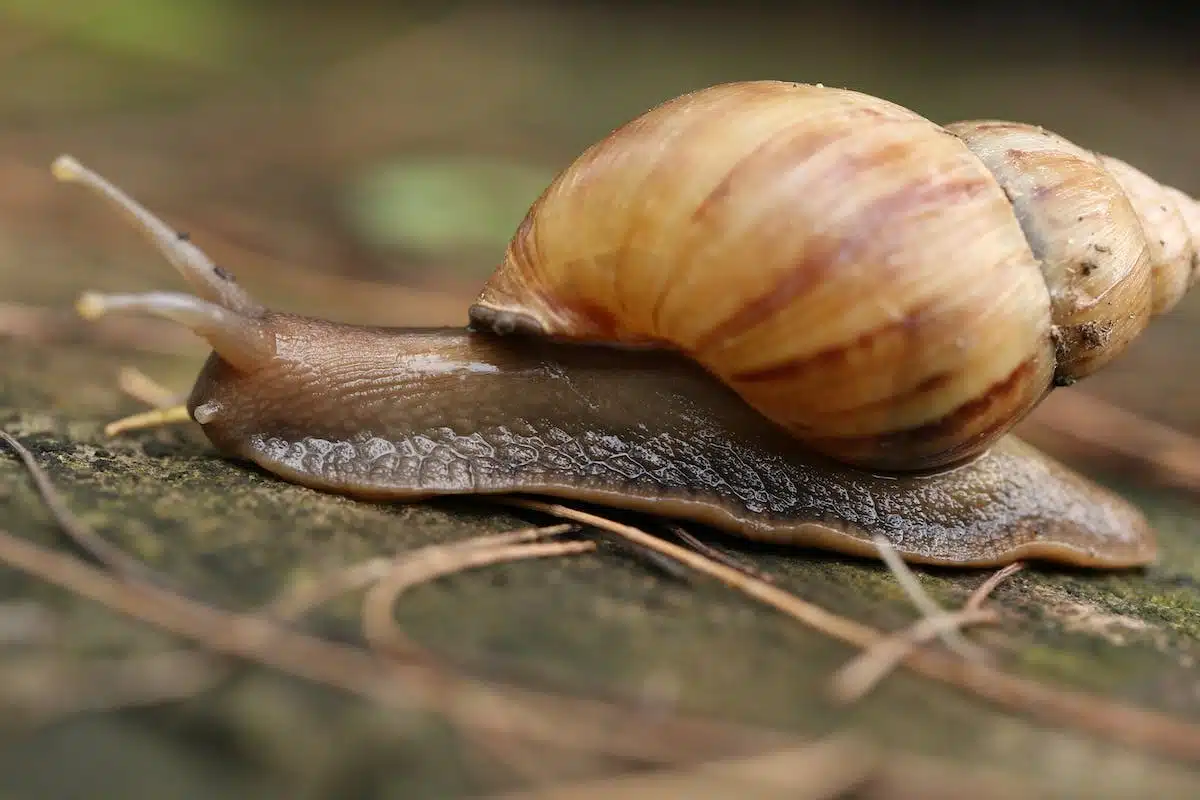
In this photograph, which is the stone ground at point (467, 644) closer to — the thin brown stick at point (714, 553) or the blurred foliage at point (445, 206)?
the thin brown stick at point (714, 553)

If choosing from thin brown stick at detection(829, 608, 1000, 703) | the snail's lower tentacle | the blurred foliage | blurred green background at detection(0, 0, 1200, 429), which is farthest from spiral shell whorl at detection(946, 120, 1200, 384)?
the blurred foliage

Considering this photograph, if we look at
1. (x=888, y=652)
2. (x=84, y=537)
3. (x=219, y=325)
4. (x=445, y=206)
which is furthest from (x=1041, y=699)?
(x=445, y=206)

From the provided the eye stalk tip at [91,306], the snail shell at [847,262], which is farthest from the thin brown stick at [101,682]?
the snail shell at [847,262]

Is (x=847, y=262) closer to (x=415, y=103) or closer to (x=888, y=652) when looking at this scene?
(x=888, y=652)

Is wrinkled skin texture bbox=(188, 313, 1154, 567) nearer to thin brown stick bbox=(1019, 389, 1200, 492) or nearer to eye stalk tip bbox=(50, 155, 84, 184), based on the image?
eye stalk tip bbox=(50, 155, 84, 184)

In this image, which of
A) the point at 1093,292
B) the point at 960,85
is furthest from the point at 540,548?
the point at 960,85

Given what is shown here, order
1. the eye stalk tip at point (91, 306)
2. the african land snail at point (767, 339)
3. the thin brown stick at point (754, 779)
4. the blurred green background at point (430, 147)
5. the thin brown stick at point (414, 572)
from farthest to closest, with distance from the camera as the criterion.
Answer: the african land snail at point (767, 339)
the eye stalk tip at point (91, 306)
the blurred green background at point (430, 147)
the thin brown stick at point (414, 572)
the thin brown stick at point (754, 779)

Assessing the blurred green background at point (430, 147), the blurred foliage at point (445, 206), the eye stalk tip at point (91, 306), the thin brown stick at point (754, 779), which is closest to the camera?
the thin brown stick at point (754, 779)

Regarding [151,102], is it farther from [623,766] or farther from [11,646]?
[623,766]
